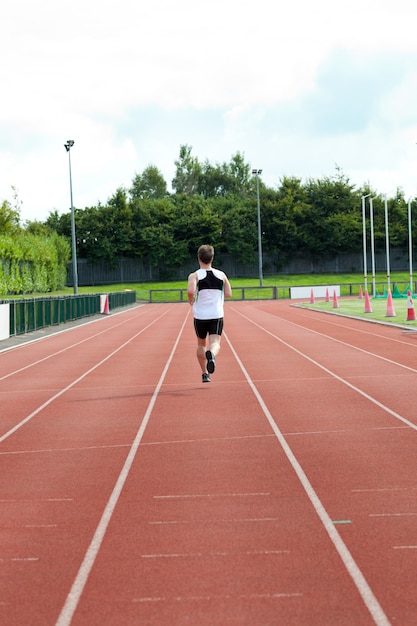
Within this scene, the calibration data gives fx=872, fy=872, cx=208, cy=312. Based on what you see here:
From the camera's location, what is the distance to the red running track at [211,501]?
3877 millimetres

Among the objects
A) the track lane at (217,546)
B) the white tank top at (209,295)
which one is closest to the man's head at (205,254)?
the white tank top at (209,295)

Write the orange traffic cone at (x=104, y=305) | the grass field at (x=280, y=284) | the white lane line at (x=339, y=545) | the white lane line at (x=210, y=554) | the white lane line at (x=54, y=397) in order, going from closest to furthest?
the white lane line at (x=339, y=545)
the white lane line at (x=210, y=554)
the white lane line at (x=54, y=397)
the orange traffic cone at (x=104, y=305)
the grass field at (x=280, y=284)

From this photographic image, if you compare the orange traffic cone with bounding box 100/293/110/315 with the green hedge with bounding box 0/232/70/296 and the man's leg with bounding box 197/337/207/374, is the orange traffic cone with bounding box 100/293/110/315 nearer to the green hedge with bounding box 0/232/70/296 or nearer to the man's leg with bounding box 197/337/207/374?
the green hedge with bounding box 0/232/70/296

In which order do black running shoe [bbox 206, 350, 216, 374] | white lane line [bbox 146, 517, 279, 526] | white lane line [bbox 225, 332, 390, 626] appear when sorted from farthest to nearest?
black running shoe [bbox 206, 350, 216, 374]
white lane line [bbox 146, 517, 279, 526]
white lane line [bbox 225, 332, 390, 626]

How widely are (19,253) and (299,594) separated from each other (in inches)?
1621

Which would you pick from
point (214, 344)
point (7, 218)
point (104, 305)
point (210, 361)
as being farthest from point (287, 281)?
point (210, 361)

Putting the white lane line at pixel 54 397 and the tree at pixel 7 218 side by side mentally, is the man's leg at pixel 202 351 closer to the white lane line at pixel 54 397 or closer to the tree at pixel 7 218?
the white lane line at pixel 54 397

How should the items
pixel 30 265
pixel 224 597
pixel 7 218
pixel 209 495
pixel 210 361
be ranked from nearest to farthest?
pixel 224 597, pixel 209 495, pixel 210 361, pixel 30 265, pixel 7 218

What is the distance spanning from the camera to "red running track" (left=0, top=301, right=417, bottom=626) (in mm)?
3877

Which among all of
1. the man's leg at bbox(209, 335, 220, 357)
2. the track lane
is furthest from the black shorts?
the track lane

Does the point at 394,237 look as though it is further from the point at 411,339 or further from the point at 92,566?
the point at 92,566

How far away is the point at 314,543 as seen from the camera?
15.4 feet

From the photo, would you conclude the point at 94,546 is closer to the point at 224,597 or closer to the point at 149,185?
the point at 224,597

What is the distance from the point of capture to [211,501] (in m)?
5.68
